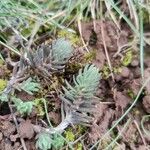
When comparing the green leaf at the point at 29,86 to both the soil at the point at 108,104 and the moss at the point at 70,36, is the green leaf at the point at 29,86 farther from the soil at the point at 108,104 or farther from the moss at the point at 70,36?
the moss at the point at 70,36

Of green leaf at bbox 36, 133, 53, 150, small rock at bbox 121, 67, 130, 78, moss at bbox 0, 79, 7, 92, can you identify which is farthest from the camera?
small rock at bbox 121, 67, 130, 78

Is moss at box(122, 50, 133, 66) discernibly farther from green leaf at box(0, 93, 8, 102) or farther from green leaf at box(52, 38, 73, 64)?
green leaf at box(0, 93, 8, 102)

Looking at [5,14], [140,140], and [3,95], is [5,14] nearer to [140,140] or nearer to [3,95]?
[3,95]

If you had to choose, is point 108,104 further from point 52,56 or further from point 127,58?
point 52,56

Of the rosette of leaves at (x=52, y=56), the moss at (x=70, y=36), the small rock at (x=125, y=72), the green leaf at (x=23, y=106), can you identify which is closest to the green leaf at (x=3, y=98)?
the green leaf at (x=23, y=106)

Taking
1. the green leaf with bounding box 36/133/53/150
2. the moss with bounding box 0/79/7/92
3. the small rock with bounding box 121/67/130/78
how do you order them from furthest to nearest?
the small rock with bounding box 121/67/130/78 < the moss with bounding box 0/79/7/92 < the green leaf with bounding box 36/133/53/150

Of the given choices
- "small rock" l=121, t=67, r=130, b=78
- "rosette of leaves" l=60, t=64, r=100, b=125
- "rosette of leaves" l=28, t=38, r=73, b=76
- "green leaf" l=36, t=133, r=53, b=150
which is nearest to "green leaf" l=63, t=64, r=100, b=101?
"rosette of leaves" l=60, t=64, r=100, b=125

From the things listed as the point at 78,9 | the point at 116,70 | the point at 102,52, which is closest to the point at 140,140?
the point at 116,70
